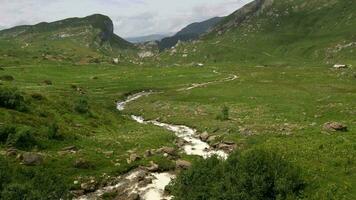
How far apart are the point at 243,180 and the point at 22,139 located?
92.0 ft

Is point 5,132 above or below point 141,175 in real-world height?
above

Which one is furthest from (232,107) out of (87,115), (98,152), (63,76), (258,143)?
(63,76)

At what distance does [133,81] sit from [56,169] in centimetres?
10883

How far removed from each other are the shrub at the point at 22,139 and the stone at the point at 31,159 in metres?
3.80

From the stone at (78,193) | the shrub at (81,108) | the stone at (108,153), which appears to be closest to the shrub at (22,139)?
the stone at (108,153)

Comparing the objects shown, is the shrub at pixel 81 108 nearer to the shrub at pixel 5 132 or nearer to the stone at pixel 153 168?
the shrub at pixel 5 132

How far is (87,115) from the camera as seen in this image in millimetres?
79688

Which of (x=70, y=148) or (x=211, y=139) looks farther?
(x=211, y=139)

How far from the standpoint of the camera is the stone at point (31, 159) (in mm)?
46812

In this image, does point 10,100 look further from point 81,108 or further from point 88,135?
point 81,108

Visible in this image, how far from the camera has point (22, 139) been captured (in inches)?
2057

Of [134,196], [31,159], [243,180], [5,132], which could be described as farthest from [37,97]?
[243,180]

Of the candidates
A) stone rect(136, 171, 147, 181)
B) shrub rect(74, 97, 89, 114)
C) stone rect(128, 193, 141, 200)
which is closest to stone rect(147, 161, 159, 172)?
stone rect(136, 171, 147, 181)

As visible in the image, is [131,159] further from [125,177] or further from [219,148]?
[219,148]
